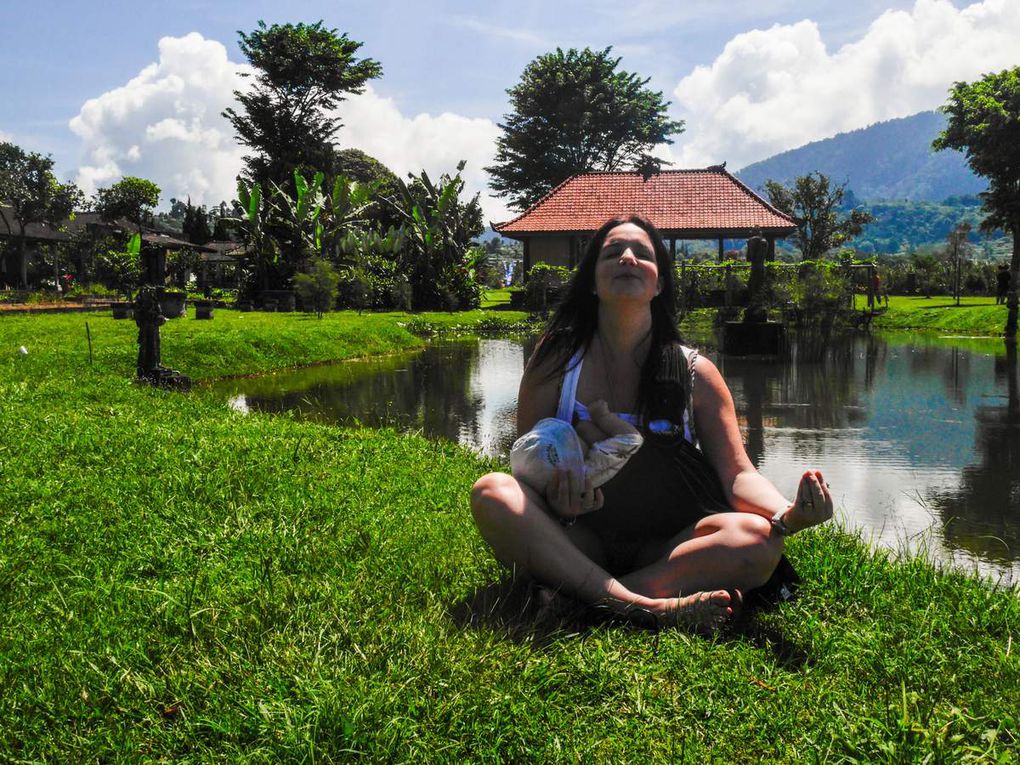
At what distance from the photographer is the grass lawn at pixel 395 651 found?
2018mm

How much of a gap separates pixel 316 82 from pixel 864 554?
131 feet

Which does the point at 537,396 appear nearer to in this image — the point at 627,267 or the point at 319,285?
the point at 627,267

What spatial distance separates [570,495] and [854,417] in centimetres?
742

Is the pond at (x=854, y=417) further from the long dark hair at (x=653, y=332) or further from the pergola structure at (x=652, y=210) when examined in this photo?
the pergola structure at (x=652, y=210)

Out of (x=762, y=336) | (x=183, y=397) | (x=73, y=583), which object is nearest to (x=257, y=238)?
(x=762, y=336)

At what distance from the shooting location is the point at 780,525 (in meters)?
2.76

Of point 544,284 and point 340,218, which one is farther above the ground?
point 340,218

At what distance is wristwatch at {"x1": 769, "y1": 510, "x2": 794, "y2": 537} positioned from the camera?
2746mm

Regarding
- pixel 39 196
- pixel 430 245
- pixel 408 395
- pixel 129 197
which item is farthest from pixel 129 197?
pixel 408 395

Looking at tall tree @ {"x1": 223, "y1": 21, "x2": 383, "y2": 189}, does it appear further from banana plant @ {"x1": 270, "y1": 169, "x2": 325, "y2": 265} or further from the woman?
the woman

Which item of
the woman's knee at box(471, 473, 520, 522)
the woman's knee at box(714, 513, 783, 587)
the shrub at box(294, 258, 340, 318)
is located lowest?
the woman's knee at box(714, 513, 783, 587)

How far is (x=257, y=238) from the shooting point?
28547mm

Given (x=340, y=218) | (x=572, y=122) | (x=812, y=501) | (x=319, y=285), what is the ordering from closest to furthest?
(x=812, y=501), (x=319, y=285), (x=340, y=218), (x=572, y=122)

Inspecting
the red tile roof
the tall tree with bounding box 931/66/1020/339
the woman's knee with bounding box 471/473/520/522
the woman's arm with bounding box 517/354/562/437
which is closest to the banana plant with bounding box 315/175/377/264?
the red tile roof
